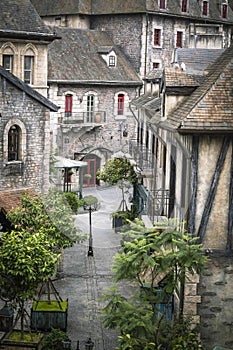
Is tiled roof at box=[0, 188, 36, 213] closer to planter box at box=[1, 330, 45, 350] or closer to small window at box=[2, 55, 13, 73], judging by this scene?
planter box at box=[1, 330, 45, 350]

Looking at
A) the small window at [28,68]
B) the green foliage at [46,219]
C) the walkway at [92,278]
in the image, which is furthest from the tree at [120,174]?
the green foliage at [46,219]

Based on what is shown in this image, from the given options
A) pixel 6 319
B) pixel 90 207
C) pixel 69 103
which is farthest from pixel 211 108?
pixel 69 103

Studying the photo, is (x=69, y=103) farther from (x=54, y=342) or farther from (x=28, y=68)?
(x=54, y=342)

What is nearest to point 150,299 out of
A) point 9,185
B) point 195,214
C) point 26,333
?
point 195,214

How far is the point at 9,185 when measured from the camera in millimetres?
26312

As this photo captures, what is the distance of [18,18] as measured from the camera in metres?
34.1

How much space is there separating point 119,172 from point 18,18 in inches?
376

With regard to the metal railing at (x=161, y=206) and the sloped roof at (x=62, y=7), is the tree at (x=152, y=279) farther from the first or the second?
the sloped roof at (x=62, y=7)

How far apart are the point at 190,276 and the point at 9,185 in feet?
37.1

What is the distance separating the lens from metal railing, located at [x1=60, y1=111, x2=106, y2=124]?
4169cm

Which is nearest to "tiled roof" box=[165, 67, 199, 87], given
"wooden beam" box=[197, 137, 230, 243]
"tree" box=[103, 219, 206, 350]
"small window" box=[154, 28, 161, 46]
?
"wooden beam" box=[197, 137, 230, 243]

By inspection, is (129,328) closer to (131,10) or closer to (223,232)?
(223,232)

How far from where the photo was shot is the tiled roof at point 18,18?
33.7 m

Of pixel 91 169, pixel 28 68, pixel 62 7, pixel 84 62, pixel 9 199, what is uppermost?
pixel 62 7
